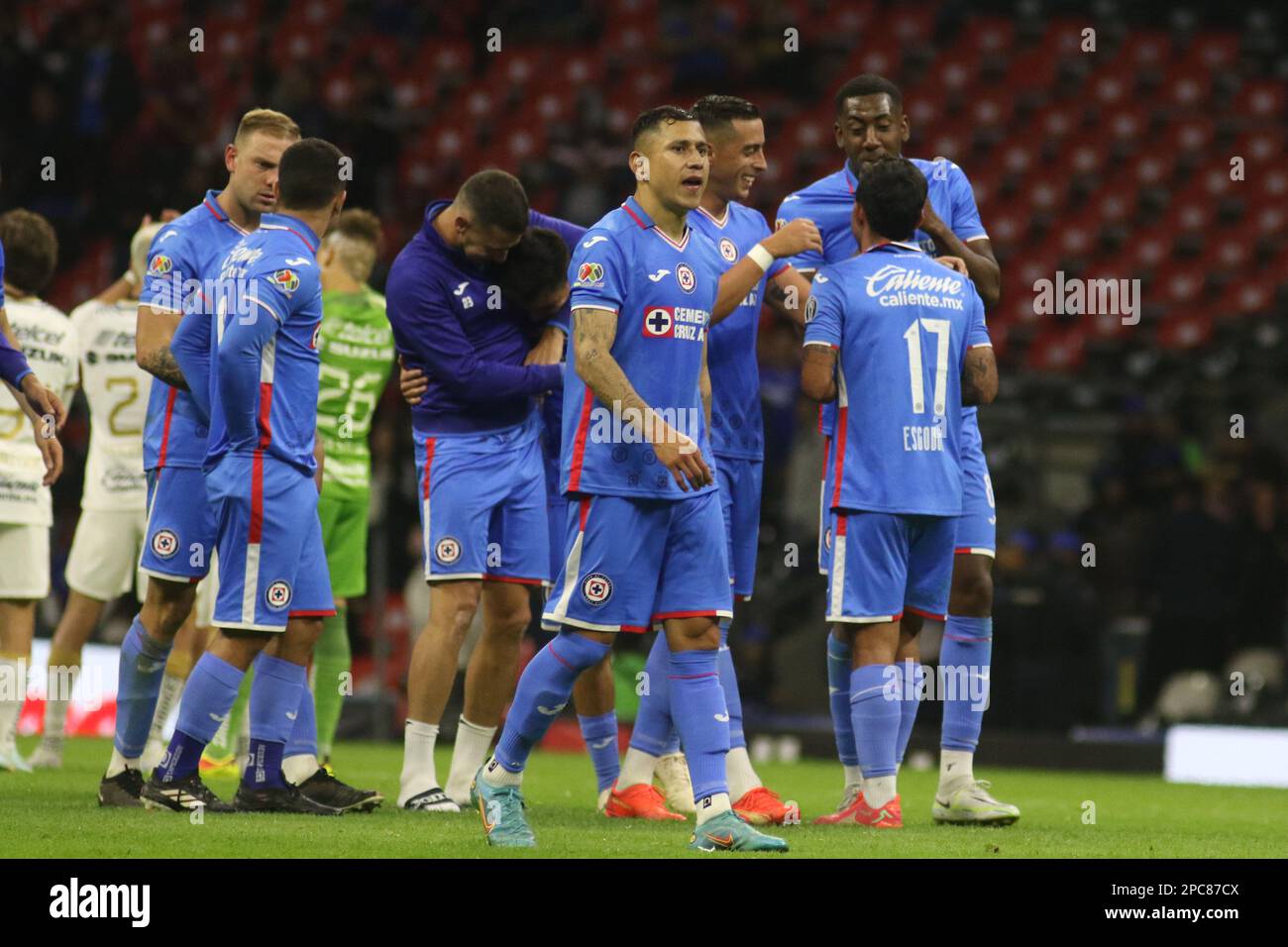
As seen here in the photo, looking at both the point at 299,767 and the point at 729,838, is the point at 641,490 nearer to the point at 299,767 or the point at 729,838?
the point at 729,838

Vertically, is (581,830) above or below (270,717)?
below

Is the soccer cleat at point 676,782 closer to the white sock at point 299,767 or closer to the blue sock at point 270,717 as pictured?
the white sock at point 299,767

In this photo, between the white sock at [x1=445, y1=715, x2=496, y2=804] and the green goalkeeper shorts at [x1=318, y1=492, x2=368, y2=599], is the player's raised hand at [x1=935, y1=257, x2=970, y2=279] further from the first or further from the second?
the green goalkeeper shorts at [x1=318, y1=492, x2=368, y2=599]

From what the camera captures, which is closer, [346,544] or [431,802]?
[431,802]

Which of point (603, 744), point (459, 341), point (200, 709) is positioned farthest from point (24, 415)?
point (603, 744)

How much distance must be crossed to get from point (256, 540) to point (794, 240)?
2.25m

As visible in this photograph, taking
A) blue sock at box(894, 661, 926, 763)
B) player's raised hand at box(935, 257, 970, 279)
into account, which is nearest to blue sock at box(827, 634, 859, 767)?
blue sock at box(894, 661, 926, 763)

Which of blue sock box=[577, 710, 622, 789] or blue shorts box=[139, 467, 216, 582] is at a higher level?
blue shorts box=[139, 467, 216, 582]

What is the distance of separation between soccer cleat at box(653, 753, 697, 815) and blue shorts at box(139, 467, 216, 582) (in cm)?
208

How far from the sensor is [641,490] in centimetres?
619

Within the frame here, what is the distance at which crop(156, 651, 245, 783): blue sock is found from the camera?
277 inches

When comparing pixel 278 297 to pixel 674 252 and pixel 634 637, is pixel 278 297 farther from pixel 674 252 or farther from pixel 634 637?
pixel 634 637

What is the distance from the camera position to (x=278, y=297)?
6.96 metres
